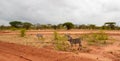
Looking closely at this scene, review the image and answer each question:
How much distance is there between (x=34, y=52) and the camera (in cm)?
1383

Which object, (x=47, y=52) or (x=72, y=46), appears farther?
(x=72, y=46)

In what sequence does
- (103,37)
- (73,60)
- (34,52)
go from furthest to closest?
(103,37), (34,52), (73,60)

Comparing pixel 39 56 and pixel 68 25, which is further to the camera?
pixel 68 25

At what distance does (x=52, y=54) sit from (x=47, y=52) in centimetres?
60

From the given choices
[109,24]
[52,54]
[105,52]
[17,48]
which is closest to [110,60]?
[105,52]

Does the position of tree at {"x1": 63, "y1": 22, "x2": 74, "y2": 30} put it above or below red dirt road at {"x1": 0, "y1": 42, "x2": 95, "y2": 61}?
above

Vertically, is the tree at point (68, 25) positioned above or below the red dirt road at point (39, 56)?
above

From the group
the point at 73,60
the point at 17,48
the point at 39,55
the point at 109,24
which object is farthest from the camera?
the point at 109,24

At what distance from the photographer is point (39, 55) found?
12945mm

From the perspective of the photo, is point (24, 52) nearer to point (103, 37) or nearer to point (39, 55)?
point (39, 55)

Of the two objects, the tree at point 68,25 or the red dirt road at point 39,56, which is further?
the tree at point 68,25

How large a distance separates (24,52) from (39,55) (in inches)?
54.8

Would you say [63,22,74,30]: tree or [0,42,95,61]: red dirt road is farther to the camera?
[63,22,74,30]: tree

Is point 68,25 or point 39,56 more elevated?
point 68,25
